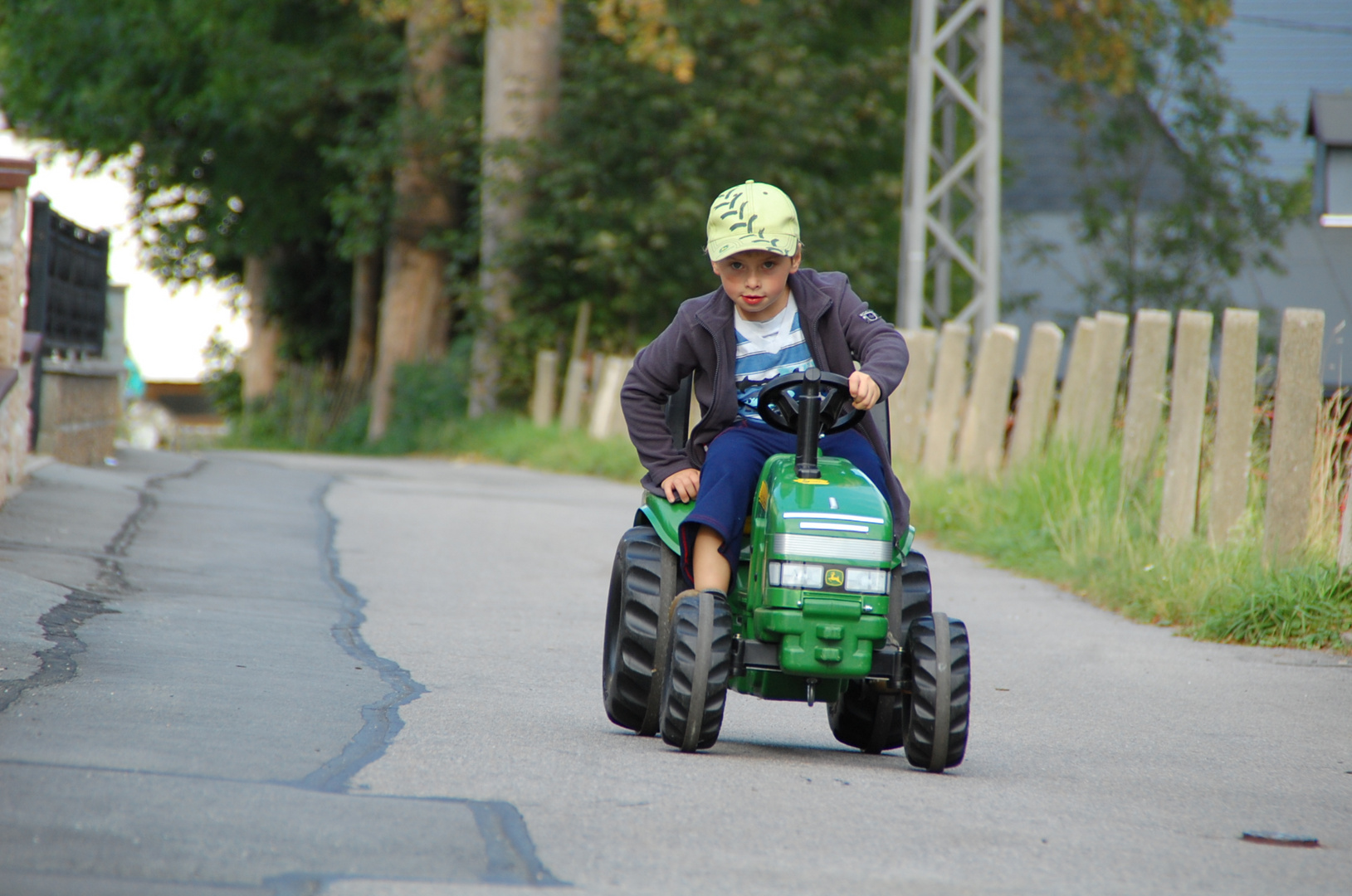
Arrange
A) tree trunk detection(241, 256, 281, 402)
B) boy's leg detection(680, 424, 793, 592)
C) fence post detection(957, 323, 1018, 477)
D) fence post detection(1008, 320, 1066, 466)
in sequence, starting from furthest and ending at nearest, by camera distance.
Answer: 1. tree trunk detection(241, 256, 281, 402)
2. fence post detection(957, 323, 1018, 477)
3. fence post detection(1008, 320, 1066, 466)
4. boy's leg detection(680, 424, 793, 592)

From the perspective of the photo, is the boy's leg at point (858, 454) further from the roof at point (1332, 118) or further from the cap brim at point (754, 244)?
the roof at point (1332, 118)

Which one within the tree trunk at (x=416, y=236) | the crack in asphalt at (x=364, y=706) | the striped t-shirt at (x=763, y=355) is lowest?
the crack in asphalt at (x=364, y=706)

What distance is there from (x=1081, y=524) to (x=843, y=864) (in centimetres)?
706

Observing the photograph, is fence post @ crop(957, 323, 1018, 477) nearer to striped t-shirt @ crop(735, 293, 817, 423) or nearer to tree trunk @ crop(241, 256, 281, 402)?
striped t-shirt @ crop(735, 293, 817, 423)

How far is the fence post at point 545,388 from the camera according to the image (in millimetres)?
24750

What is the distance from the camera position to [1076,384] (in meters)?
11.4

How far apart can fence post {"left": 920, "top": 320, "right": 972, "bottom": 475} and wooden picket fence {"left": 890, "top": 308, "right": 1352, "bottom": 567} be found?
1 centimetres

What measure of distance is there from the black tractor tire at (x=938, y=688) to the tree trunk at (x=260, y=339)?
32.2 metres

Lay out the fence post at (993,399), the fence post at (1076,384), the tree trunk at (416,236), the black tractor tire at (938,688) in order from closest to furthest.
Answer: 1. the black tractor tire at (938,688)
2. the fence post at (1076,384)
3. the fence post at (993,399)
4. the tree trunk at (416,236)

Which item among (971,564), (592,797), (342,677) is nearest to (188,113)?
(971,564)

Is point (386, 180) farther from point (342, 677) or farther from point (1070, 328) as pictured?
point (342, 677)

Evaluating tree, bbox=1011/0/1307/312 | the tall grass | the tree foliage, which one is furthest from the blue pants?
tree, bbox=1011/0/1307/312

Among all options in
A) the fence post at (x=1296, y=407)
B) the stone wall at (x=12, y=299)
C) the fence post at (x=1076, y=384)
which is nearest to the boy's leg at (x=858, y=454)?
the fence post at (x=1296, y=407)

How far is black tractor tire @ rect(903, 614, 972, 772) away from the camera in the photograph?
14.3 feet
